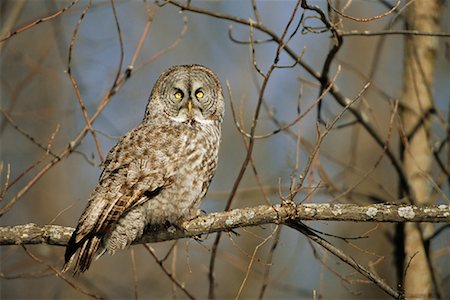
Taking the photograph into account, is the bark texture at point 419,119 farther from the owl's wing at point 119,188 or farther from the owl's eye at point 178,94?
the owl's wing at point 119,188

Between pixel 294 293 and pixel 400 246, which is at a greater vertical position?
pixel 400 246

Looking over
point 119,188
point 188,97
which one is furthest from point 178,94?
point 119,188

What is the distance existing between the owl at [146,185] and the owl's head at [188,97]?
0.08 m

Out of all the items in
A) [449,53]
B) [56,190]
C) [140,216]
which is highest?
[56,190]

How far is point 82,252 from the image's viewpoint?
12.6 feet

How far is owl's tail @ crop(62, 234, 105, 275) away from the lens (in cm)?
374

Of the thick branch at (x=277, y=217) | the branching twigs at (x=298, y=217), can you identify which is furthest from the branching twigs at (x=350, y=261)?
the thick branch at (x=277, y=217)

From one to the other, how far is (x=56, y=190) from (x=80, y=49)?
13.8 feet

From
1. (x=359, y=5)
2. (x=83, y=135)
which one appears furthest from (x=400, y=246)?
(x=359, y=5)

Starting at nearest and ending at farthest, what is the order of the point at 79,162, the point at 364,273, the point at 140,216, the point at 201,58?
the point at 364,273, the point at 140,216, the point at 79,162, the point at 201,58

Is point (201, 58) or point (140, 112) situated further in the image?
point (201, 58)

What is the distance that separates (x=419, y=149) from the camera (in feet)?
17.1

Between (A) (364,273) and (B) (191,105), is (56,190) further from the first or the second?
(A) (364,273)

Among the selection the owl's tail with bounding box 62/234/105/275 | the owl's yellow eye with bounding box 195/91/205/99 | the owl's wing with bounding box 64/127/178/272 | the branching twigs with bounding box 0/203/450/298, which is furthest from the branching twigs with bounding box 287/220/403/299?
the owl's yellow eye with bounding box 195/91/205/99
